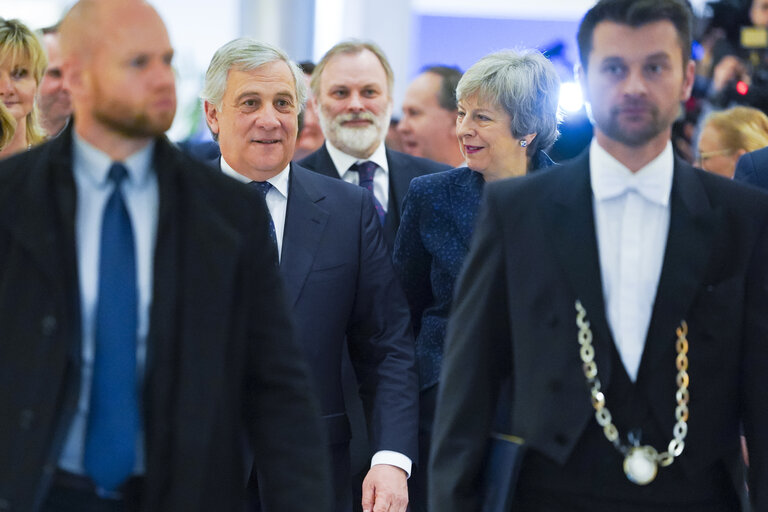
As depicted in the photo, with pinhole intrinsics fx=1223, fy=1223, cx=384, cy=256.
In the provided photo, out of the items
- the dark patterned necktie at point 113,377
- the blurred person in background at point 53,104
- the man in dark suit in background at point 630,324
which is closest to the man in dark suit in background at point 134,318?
the dark patterned necktie at point 113,377

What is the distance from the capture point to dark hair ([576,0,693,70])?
249 cm

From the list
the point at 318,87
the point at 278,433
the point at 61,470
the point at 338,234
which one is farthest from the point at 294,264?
the point at 318,87

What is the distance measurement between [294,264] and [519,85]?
0.93 m

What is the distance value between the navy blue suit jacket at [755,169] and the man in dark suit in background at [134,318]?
2.04 metres

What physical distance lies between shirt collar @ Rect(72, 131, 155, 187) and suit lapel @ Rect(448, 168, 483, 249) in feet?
5.02

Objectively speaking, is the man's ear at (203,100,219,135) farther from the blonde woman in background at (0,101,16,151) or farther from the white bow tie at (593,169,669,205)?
the white bow tie at (593,169,669,205)

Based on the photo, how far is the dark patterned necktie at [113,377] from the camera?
7.22ft

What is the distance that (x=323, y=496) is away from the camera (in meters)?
2.41

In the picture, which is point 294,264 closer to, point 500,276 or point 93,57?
point 500,276

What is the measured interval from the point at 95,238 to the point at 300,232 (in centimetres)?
139

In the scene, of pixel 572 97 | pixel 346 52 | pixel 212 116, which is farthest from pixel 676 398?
pixel 572 97

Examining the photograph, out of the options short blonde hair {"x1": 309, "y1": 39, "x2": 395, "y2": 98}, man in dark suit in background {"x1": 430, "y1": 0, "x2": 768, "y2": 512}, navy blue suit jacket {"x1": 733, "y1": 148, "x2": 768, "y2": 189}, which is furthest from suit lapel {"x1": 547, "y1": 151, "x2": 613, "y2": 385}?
short blonde hair {"x1": 309, "y1": 39, "x2": 395, "y2": 98}

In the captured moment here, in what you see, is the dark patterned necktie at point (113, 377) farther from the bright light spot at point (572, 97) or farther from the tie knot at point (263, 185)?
the bright light spot at point (572, 97)

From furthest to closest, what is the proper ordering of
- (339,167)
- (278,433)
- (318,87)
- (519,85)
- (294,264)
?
(318,87)
(339,167)
(519,85)
(294,264)
(278,433)
